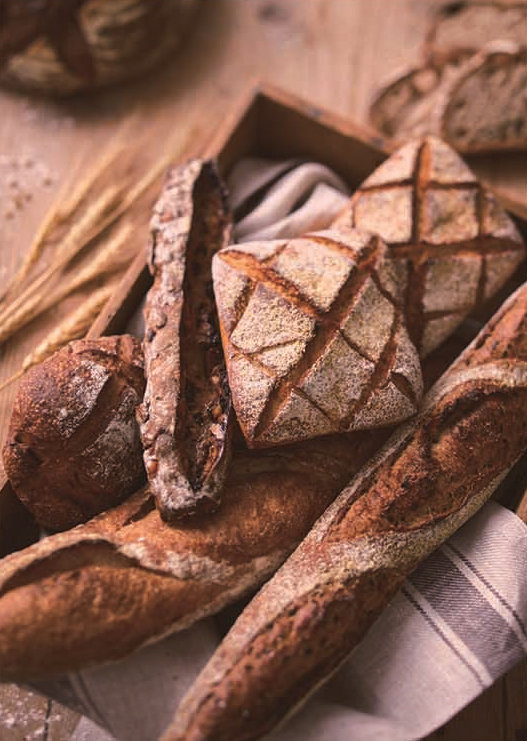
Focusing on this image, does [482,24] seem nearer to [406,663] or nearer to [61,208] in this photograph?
[61,208]

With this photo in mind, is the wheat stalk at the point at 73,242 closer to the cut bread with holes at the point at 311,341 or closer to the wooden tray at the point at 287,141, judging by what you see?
the wooden tray at the point at 287,141

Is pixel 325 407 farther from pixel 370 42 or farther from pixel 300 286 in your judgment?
pixel 370 42

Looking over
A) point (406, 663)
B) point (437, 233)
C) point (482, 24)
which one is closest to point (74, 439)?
point (406, 663)

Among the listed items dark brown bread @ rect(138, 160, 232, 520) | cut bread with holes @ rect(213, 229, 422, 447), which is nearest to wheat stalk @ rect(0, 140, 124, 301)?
dark brown bread @ rect(138, 160, 232, 520)

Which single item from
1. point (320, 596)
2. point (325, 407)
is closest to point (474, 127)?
point (325, 407)

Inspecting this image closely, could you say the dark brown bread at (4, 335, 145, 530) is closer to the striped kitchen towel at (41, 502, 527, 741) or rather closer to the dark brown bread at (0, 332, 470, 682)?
the dark brown bread at (0, 332, 470, 682)

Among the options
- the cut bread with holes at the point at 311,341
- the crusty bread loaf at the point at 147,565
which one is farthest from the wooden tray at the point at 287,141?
the crusty bread loaf at the point at 147,565
